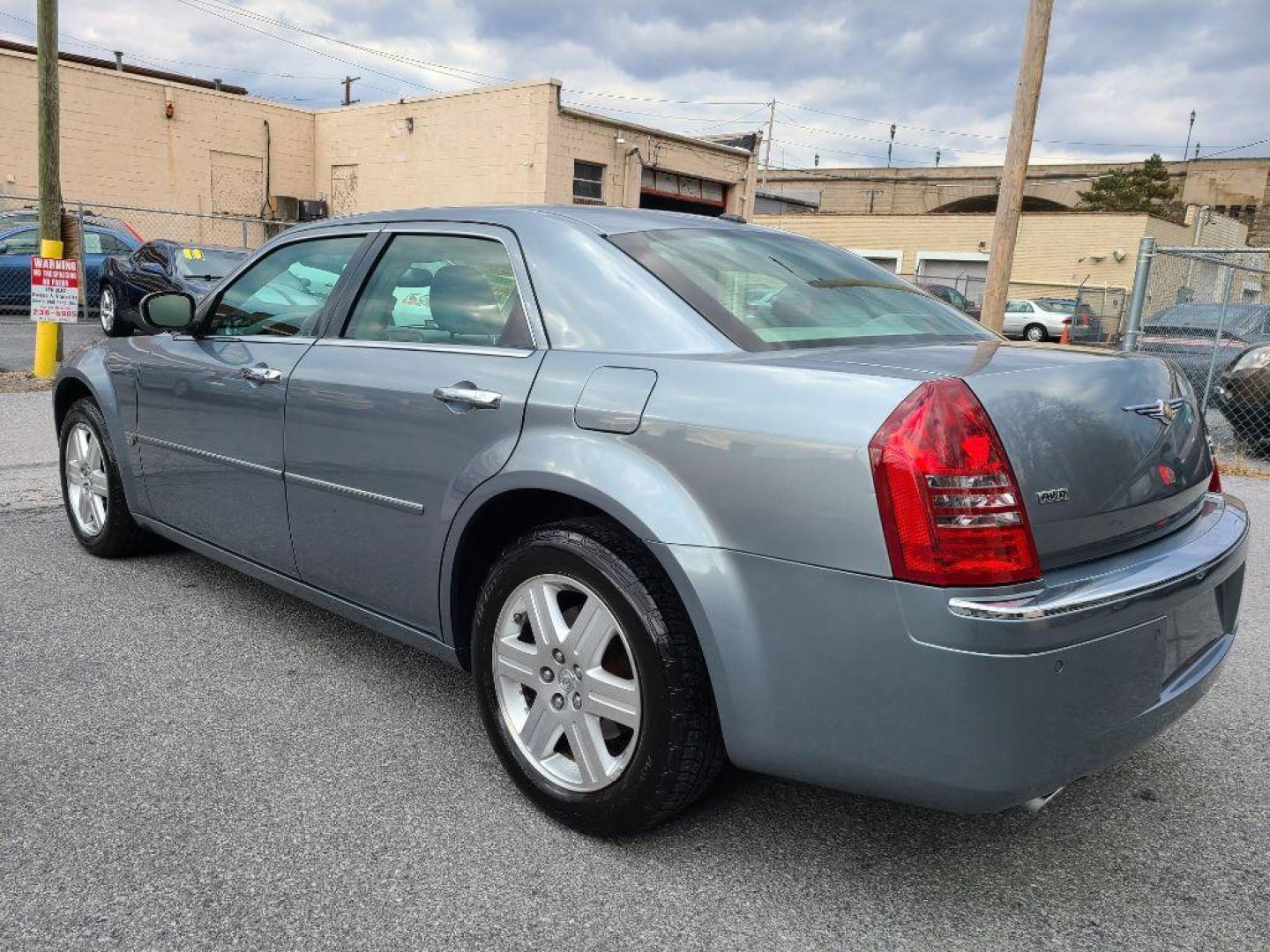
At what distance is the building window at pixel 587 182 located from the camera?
24422 mm

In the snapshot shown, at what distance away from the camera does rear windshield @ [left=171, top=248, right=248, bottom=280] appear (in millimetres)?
13109

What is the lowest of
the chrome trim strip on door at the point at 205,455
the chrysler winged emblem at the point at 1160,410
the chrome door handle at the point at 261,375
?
the chrome trim strip on door at the point at 205,455

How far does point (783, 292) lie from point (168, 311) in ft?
8.11

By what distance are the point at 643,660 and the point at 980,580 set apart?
0.75m

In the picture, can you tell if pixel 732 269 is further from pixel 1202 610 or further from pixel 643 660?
pixel 1202 610

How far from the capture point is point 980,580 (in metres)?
1.87

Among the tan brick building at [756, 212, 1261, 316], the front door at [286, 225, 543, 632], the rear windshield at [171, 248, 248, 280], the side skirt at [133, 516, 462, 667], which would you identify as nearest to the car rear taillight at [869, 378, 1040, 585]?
the front door at [286, 225, 543, 632]

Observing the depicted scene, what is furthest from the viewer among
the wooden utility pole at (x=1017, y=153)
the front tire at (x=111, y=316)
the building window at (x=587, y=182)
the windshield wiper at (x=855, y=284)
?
the building window at (x=587, y=182)

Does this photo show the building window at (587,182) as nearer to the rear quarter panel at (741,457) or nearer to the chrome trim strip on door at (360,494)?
the chrome trim strip on door at (360,494)

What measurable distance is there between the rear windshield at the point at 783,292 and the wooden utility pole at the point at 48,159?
30.9 ft

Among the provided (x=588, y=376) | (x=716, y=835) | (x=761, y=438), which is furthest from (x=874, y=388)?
(x=716, y=835)

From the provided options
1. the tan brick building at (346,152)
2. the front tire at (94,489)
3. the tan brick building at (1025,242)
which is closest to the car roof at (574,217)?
the front tire at (94,489)

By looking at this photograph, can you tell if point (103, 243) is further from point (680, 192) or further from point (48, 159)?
point (680, 192)

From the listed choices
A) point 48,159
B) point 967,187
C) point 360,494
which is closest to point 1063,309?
point 48,159
